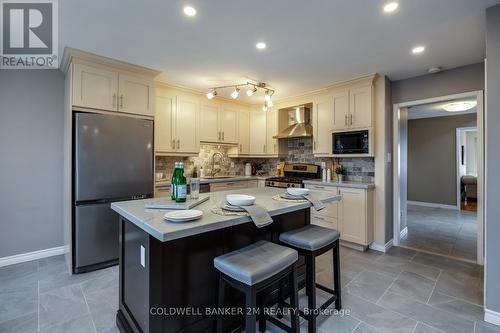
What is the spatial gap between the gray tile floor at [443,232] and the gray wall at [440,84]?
87.1 inches

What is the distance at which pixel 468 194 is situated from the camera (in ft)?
23.6

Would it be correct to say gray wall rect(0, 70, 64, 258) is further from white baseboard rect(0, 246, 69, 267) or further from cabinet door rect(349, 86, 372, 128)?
cabinet door rect(349, 86, 372, 128)

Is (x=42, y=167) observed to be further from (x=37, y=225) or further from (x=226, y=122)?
(x=226, y=122)

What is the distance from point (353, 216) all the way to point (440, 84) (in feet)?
7.06

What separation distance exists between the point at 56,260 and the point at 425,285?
4381mm

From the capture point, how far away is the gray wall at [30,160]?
299 centimetres

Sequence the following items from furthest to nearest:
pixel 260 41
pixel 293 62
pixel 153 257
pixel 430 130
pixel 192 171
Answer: pixel 430 130 < pixel 192 171 < pixel 293 62 < pixel 260 41 < pixel 153 257

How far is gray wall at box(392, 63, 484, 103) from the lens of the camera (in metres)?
3.05

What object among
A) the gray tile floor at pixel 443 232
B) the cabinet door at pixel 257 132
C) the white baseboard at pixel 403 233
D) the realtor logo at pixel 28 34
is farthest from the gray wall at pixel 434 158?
the realtor logo at pixel 28 34

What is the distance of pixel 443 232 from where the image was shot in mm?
4406

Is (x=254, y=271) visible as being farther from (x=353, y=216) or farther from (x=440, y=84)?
(x=440, y=84)

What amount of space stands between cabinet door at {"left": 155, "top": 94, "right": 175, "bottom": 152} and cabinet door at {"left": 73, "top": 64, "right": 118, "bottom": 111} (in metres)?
0.76

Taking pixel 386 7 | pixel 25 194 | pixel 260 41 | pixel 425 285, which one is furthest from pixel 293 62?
pixel 25 194

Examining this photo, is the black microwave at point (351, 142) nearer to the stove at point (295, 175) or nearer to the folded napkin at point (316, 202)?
the stove at point (295, 175)
